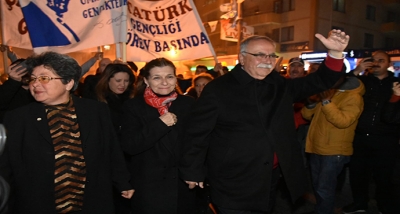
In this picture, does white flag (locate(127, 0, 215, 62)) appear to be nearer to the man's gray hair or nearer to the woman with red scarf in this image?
the woman with red scarf

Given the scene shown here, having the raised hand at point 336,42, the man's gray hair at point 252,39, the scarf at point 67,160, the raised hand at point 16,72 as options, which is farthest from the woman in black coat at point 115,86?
the raised hand at point 336,42

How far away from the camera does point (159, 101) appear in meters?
3.52

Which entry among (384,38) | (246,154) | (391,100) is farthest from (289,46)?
(246,154)

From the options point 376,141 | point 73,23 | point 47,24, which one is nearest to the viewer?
point 376,141

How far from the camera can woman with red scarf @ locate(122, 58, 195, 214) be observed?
3.36m

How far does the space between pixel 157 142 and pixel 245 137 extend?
2.79ft

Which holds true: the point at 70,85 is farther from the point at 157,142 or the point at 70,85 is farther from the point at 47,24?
the point at 47,24

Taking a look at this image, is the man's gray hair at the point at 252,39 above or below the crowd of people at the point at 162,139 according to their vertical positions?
above

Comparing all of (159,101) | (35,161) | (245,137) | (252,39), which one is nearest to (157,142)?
(159,101)

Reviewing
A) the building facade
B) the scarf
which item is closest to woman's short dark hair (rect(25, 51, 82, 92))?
the scarf

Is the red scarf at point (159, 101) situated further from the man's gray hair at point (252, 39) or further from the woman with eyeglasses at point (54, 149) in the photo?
the man's gray hair at point (252, 39)

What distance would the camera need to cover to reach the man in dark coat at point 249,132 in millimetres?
3188

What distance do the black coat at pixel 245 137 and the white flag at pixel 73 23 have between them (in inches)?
105

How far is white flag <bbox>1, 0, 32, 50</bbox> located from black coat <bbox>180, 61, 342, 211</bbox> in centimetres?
362
